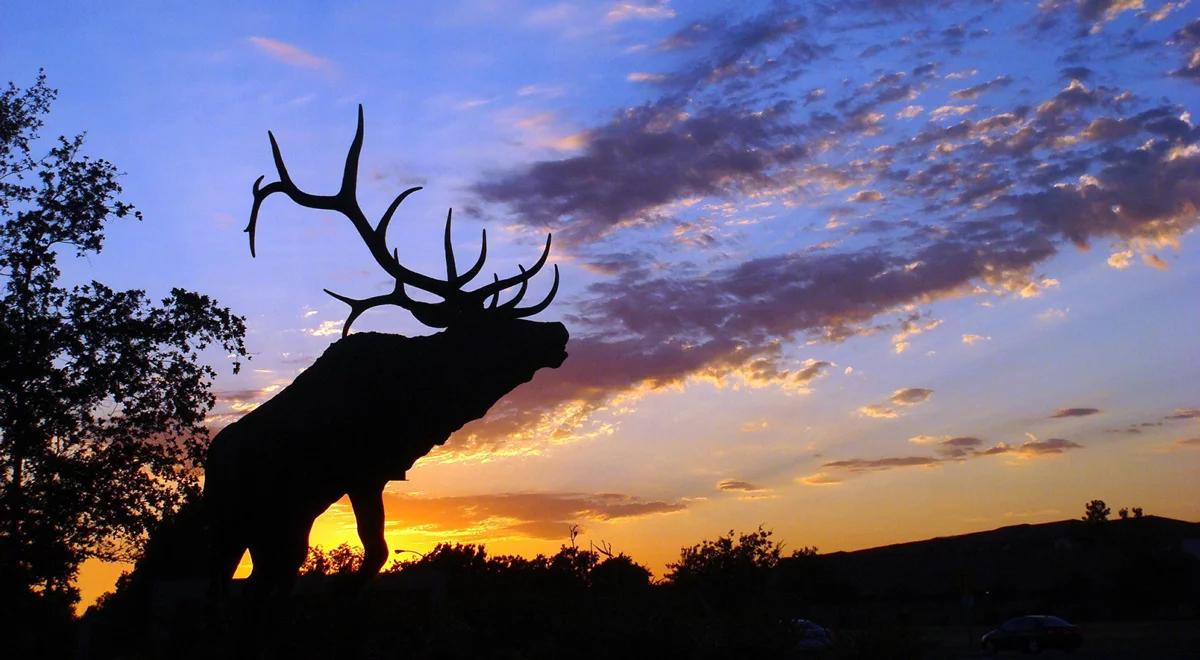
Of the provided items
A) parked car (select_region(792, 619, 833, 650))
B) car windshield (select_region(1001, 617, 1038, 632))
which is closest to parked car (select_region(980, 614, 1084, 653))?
car windshield (select_region(1001, 617, 1038, 632))

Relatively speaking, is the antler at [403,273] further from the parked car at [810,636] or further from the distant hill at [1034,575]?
the distant hill at [1034,575]

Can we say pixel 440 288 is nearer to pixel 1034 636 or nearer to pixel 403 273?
pixel 403 273

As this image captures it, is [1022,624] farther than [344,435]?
Yes

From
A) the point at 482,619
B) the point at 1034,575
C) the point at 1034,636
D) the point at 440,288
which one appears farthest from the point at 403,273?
the point at 1034,575

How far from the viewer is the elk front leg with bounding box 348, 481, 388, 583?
7.94 m

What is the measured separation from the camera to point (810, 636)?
363 inches

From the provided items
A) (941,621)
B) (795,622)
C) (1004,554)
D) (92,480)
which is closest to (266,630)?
(795,622)

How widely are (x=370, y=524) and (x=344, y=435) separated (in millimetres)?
690

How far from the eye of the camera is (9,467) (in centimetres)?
1953

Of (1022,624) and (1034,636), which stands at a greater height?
(1022,624)

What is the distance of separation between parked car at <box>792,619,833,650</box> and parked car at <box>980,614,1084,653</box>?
83.2 feet

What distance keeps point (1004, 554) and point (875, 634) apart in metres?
64.0

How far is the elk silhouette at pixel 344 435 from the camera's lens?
7.94 metres

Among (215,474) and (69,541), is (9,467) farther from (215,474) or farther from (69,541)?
(215,474)
